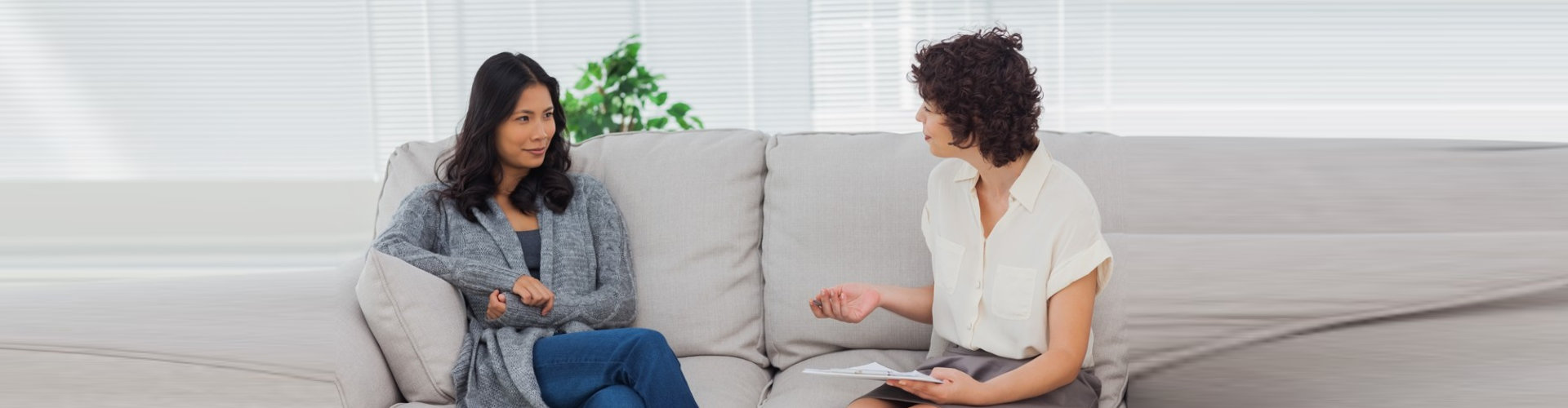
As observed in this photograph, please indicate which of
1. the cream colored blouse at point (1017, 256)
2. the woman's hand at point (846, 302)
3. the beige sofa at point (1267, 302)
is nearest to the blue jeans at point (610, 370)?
the woman's hand at point (846, 302)

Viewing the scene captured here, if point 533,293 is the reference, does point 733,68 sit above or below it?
above

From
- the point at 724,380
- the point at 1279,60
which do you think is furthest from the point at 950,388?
the point at 1279,60

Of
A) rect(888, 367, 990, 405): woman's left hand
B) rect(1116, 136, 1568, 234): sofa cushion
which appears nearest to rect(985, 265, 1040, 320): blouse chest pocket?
rect(888, 367, 990, 405): woman's left hand

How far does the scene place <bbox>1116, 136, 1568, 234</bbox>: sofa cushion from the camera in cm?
64

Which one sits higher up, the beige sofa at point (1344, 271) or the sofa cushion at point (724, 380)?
the beige sofa at point (1344, 271)

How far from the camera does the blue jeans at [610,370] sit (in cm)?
154

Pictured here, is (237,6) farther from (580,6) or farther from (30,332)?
(30,332)

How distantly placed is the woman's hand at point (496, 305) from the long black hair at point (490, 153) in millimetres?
192

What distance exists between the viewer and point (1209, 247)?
690mm

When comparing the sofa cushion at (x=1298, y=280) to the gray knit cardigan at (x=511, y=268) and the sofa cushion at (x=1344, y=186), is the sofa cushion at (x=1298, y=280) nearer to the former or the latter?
the sofa cushion at (x=1344, y=186)

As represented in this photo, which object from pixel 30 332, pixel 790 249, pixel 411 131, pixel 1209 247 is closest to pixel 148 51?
pixel 411 131

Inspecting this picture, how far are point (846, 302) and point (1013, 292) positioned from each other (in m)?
0.25

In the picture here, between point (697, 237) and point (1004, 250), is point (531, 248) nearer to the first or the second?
point (697, 237)

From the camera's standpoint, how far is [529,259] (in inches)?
72.7
